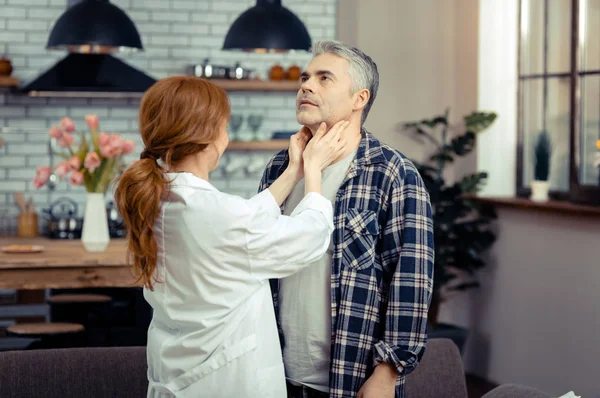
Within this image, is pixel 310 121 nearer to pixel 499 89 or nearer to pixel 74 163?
pixel 74 163

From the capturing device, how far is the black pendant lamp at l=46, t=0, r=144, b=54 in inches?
202

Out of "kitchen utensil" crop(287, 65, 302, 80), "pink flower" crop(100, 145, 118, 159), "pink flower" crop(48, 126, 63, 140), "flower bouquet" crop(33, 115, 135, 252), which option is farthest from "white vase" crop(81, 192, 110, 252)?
"kitchen utensil" crop(287, 65, 302, 80)

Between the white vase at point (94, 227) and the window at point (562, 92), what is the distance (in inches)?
97.2

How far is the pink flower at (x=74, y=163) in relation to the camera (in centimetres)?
492

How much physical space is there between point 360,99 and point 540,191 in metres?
3.09

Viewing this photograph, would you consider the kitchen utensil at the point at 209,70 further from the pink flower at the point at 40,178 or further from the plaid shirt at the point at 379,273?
the plaid shirt at the point at 379,273

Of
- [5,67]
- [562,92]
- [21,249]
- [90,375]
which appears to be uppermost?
[5,67]

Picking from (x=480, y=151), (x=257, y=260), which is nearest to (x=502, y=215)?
(x=480, y=151)

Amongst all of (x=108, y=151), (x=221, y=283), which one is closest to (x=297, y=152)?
(x=221, y=283)

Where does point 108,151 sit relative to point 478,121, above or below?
below

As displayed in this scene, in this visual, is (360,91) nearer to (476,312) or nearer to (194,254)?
(194,254)

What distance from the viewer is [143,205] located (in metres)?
1.99

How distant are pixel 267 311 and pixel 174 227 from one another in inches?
11.2

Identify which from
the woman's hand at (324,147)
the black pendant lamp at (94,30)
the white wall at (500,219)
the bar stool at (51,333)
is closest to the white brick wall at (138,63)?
the white wall at (500,219)
